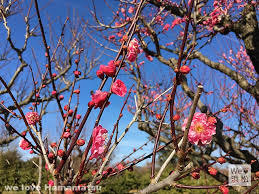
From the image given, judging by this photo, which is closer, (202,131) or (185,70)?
(185,70)

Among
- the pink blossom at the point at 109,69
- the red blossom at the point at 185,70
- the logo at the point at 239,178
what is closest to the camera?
the red blossom at the point at 185,70

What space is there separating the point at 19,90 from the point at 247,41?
6454mm

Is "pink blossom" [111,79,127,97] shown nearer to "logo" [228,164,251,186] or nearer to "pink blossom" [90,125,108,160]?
"pink blossom" [90,125,108,160]

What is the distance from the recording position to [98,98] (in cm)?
74

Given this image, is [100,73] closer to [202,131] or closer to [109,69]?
[109,69]

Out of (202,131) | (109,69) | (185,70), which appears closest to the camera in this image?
(185,70)

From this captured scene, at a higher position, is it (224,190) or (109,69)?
(109,69)

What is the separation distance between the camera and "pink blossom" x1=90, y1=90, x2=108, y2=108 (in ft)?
2.43

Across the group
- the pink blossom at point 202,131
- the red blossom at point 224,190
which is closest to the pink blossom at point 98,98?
the pink blossom at point 202,131

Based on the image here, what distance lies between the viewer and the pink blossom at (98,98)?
740mm

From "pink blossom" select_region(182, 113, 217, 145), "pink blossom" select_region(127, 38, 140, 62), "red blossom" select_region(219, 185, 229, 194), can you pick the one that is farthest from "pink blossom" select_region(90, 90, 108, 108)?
"red blossom" select_region(219, 185, 229, 194)

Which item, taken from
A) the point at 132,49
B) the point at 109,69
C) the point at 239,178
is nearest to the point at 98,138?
the point at 109,69

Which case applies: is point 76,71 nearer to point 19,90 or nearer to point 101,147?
point 101,147

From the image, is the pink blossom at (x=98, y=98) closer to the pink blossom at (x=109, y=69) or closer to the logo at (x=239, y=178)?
the pink blossom at (x=109, y=69)
